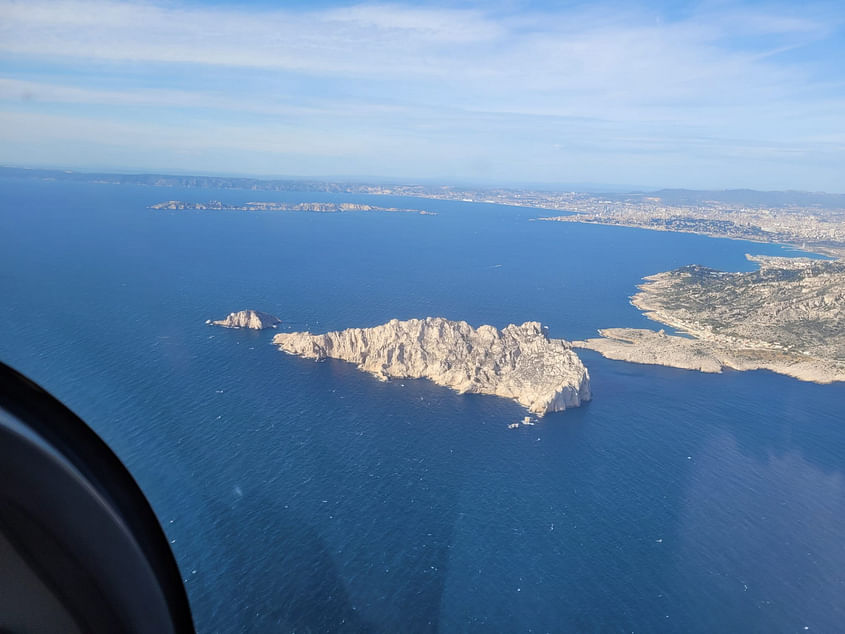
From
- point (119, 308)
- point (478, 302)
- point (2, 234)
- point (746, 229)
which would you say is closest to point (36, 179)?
point (2, 234)

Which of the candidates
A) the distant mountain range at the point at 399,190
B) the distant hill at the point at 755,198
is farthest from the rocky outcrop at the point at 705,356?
the distant hill at the point at 755,198

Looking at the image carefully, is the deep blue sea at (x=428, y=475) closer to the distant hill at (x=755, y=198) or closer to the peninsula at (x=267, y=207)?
the peninsula at (x=267, y=207)

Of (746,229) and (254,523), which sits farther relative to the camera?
(746,229)

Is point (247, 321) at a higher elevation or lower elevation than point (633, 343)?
higher

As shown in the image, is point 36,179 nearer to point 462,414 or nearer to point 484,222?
point 484,222

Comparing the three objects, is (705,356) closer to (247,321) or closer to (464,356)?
(464,356)

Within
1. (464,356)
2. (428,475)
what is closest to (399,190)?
(464,356)
